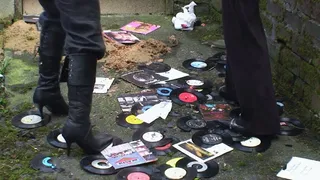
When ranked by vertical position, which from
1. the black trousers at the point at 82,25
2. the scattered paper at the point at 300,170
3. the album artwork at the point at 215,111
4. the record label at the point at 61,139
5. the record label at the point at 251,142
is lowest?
the record label at the point at 61,139

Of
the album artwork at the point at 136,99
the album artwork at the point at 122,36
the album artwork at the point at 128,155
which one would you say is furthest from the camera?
the album artwork at the point at 122,36

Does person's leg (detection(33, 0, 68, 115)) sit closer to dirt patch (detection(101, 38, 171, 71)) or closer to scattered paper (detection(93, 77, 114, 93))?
scattered paper (detection(93, 77, 114, 93))

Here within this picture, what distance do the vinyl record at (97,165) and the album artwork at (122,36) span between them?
70.6 inches

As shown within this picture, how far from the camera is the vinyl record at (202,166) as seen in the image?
8.01 feet

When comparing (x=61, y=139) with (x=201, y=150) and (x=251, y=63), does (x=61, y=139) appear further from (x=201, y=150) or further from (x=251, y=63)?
(x=251, y=63)

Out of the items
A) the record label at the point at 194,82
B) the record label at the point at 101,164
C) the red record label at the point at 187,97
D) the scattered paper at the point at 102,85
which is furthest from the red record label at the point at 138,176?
the record label at the point at 194,82

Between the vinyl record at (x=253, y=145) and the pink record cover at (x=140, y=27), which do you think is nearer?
the vinyl record at (x=253, y=145)

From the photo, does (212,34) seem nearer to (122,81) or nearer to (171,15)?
(171,15)

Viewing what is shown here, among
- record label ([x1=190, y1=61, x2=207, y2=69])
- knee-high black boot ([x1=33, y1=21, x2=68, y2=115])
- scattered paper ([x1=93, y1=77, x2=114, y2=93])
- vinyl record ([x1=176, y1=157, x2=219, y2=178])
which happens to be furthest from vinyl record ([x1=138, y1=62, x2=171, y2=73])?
vinyl record ([x1=176, y1=157, x2=219, y2=178])

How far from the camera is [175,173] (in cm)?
242

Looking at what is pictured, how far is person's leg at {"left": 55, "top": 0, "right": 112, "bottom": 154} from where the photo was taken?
2264 millimetres

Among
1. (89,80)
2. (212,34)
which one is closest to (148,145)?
(89,80)

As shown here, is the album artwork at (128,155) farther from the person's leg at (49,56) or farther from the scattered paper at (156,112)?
the person's leg at (49,56)

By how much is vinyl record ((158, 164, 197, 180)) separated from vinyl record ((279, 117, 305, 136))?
700mm
